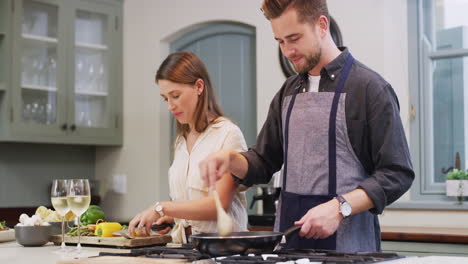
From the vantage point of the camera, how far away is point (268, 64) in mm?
4363

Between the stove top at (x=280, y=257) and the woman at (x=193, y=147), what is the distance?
523 millimetres

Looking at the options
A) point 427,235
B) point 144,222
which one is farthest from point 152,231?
point 427,235

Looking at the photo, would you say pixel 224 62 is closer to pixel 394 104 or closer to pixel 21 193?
pixel 21 193

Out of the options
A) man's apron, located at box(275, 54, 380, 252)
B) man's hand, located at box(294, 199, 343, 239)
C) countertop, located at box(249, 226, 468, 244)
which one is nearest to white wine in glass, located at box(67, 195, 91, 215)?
man's apron, located at box(275, 54, 380, 252)

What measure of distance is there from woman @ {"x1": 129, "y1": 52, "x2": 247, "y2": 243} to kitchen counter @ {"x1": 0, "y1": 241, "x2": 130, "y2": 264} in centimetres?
25

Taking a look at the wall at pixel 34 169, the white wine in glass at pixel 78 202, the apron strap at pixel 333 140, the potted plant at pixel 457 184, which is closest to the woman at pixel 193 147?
the white wine in glass at pixel 78 202

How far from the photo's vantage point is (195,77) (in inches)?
98.7

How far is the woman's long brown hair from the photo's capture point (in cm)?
249

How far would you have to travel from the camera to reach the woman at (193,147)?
2277mm

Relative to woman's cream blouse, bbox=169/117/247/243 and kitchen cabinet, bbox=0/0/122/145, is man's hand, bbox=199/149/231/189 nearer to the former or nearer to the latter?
woman's cream blouse, bbox=169/117/247/243

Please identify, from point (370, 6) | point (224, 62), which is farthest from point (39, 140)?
point (370, 6)

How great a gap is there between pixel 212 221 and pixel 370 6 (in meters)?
2.12

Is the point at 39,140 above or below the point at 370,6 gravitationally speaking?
below

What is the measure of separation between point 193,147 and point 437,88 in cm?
198
